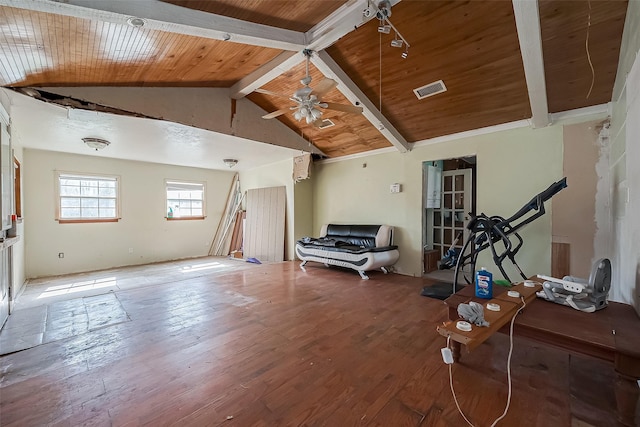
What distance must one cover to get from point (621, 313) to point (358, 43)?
344 cm

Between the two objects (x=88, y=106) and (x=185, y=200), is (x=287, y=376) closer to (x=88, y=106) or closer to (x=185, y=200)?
(x=88, y=106)

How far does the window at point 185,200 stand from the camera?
6.93 meters

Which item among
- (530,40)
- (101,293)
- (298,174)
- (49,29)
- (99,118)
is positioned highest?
(530,40)

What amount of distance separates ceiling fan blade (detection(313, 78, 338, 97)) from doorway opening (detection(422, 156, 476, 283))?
3.05 meters

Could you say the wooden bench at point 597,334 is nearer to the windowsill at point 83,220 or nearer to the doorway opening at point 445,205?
the doorway opening at point 445,205

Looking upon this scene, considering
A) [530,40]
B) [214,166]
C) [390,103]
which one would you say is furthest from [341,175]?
[530,40]

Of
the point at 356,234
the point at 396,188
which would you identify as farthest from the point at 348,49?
the point at 356,234

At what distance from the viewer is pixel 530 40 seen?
98.1 inches

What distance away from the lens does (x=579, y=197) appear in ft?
11.0

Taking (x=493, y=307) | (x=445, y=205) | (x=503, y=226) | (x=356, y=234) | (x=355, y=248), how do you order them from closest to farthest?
(x=493, y=307), (x=503, y=226), (x=355, y=248), (x=356, y=234), (x=445, y=205)

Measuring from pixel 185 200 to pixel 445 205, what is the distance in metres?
6.69

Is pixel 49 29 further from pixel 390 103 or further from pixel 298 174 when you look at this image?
pixel 298 174

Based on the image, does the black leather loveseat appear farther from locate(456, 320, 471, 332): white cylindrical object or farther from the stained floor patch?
the stained floor patch

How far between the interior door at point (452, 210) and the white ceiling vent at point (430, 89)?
2388mm
